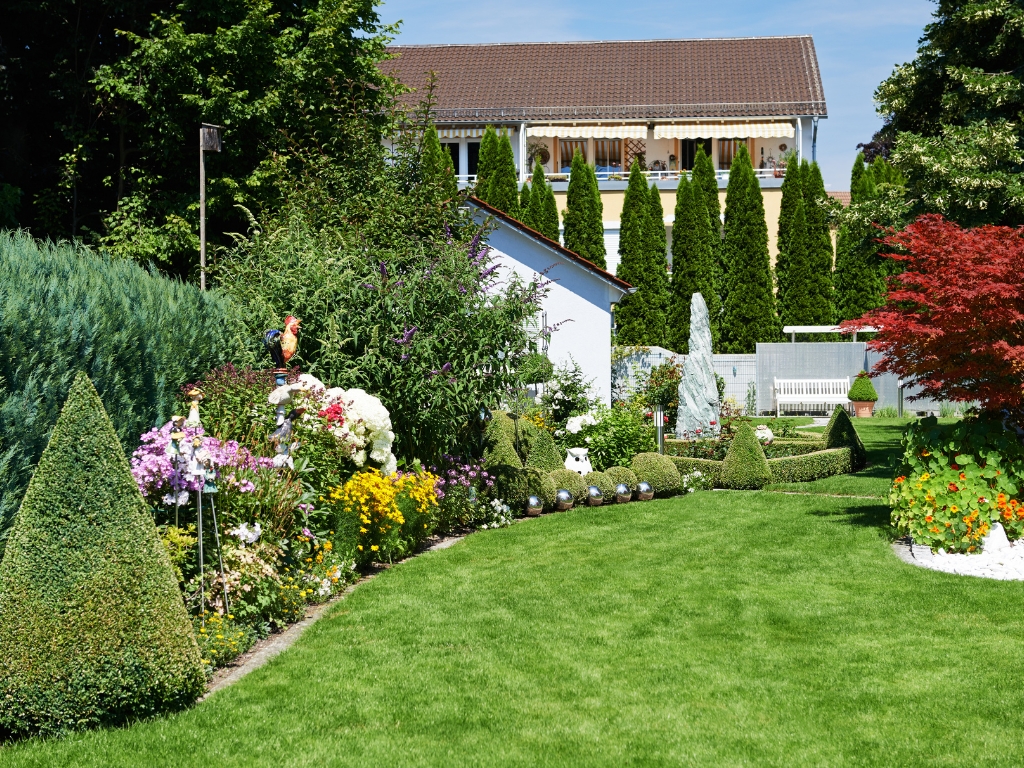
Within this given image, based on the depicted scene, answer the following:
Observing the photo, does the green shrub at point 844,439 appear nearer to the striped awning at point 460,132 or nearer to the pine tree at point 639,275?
the pine tree at point 639,275

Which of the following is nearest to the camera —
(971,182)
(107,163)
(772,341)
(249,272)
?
(249,272)

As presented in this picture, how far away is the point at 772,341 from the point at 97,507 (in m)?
32.0

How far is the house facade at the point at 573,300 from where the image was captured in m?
22.1

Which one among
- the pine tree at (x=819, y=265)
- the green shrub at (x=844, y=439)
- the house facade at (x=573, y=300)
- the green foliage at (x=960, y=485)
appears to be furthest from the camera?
the pine tree at (x=819, y=265)

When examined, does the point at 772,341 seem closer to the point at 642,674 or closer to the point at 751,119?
the point at 751,119

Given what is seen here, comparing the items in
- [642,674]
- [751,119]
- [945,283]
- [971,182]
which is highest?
[751,119]

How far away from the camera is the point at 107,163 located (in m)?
22.1

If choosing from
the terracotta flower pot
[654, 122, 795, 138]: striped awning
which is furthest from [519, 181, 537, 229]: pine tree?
the terracotta flower pot

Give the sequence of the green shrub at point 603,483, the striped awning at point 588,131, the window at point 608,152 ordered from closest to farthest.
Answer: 1. the green shrub at point 603,483
2. the striped awning at point 588,131
3. the window at point 608,152

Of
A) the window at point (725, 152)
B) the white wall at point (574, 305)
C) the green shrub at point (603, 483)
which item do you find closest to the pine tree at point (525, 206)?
the window at point (725, 152)

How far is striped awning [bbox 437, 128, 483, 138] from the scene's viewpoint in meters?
41.5

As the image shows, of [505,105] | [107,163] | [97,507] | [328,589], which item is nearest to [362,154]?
[107,163]

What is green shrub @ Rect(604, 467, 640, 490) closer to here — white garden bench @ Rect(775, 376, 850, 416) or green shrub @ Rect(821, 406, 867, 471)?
green shrub @ Rect(821, 406, 867, 471)

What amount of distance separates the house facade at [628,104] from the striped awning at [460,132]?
0.19 feet
